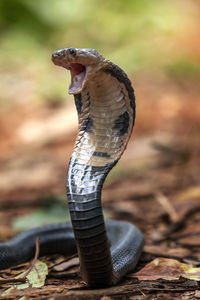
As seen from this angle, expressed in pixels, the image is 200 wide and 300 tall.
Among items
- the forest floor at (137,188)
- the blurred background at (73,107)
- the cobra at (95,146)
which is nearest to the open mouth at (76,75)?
the cobra at (95,146)

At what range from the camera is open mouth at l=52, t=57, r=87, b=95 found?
3.07 metres

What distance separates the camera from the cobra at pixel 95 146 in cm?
307

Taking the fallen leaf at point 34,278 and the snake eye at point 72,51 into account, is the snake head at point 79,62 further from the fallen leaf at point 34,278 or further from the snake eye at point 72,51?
the fallen leaf at point 34,278

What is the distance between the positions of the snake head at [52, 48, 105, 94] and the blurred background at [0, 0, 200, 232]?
2620 mm

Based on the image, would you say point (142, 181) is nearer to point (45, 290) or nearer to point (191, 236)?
point (191, 236)

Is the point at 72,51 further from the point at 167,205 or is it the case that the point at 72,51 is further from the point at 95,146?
the point at 167,205

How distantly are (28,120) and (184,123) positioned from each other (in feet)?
11.1

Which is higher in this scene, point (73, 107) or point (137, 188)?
point (73, 107)

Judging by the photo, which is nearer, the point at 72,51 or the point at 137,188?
the point at 72,51

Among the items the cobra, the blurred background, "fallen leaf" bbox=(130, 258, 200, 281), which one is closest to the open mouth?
the cobra

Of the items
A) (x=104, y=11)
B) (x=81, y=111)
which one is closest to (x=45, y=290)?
(x=81, y=111)

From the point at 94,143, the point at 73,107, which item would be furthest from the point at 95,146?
the point at 73,107

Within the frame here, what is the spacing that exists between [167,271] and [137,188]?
10.5 feet

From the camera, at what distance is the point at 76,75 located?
318cm
